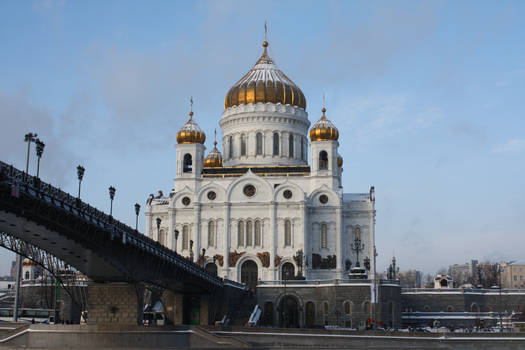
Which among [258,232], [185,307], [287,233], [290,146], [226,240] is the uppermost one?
[290,146]

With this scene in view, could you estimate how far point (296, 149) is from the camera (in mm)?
81125

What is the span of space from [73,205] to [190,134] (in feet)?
136

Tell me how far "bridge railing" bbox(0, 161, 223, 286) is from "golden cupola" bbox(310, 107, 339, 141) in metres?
28.3

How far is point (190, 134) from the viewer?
78062 millimetres

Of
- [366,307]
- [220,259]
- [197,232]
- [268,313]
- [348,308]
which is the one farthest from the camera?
[197,232]

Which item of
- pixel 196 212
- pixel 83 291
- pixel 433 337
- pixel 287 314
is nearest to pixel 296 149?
pixel 196 212

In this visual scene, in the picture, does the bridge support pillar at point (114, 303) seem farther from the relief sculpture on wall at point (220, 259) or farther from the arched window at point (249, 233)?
the arched window at point (249, 233)

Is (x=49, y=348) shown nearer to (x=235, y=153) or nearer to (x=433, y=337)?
(x=433, y=337)

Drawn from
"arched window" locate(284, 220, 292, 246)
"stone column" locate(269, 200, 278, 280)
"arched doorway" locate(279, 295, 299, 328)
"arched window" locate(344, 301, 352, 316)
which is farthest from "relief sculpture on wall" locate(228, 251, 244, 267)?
"arched window" locate(344, 301, 352, 316)

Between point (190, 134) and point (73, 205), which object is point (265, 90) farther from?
point (73, 205)

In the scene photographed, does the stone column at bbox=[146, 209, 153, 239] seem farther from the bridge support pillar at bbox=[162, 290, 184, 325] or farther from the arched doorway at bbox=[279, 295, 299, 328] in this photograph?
the arched doorway at bbox=[279, 295, 299, 328]

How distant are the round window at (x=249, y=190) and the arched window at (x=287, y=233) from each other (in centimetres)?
466

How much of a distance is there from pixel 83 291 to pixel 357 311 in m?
25.8

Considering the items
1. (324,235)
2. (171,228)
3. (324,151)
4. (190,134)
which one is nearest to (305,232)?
(324,235)
